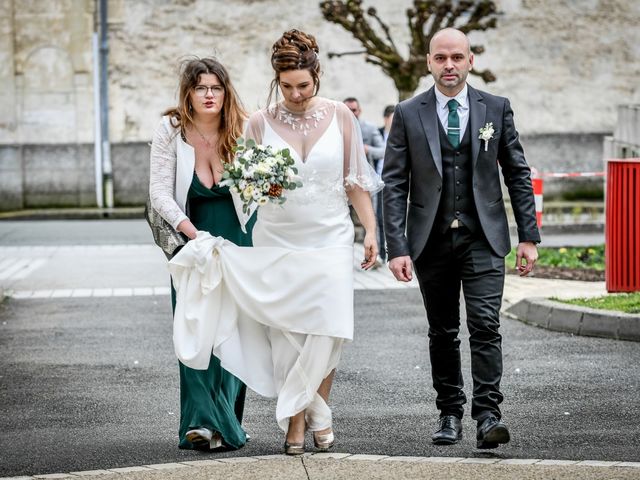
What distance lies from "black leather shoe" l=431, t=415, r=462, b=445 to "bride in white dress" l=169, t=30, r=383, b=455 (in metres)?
0.56

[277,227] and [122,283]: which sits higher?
[277,227]

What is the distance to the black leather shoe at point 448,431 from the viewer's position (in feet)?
21.9

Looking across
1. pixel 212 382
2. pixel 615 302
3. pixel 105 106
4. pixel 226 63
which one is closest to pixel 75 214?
pixel 105 106

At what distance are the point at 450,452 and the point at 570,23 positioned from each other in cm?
2192

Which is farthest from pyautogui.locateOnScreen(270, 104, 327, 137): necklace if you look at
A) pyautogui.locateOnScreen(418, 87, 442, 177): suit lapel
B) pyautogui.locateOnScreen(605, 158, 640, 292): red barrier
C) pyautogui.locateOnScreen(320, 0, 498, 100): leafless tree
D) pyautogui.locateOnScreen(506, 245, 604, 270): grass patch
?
pyautogui.locateOnScreen(320, 0, 498, 100): leafless tree

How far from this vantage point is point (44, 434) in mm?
7230

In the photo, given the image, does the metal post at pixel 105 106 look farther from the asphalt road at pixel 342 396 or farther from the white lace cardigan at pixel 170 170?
the white lace cardigan at pixel 170 170

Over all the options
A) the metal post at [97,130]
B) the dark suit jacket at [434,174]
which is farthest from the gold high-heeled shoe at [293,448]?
the metal post at [97,130]

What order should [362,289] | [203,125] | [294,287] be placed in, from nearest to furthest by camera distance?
[294,287] < [203,125] < [362,289]

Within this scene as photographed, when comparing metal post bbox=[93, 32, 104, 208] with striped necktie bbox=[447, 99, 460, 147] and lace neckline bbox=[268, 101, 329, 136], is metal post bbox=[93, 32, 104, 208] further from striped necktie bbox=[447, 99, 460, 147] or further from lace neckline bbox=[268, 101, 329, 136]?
striped necktie bbox=[447, 99, 460, 147]

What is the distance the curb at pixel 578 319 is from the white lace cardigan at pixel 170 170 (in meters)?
4.64

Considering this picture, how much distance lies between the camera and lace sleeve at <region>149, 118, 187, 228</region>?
6688 mm

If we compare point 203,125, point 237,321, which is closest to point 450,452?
point 237,321

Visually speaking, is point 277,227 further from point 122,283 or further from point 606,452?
point 122,283
